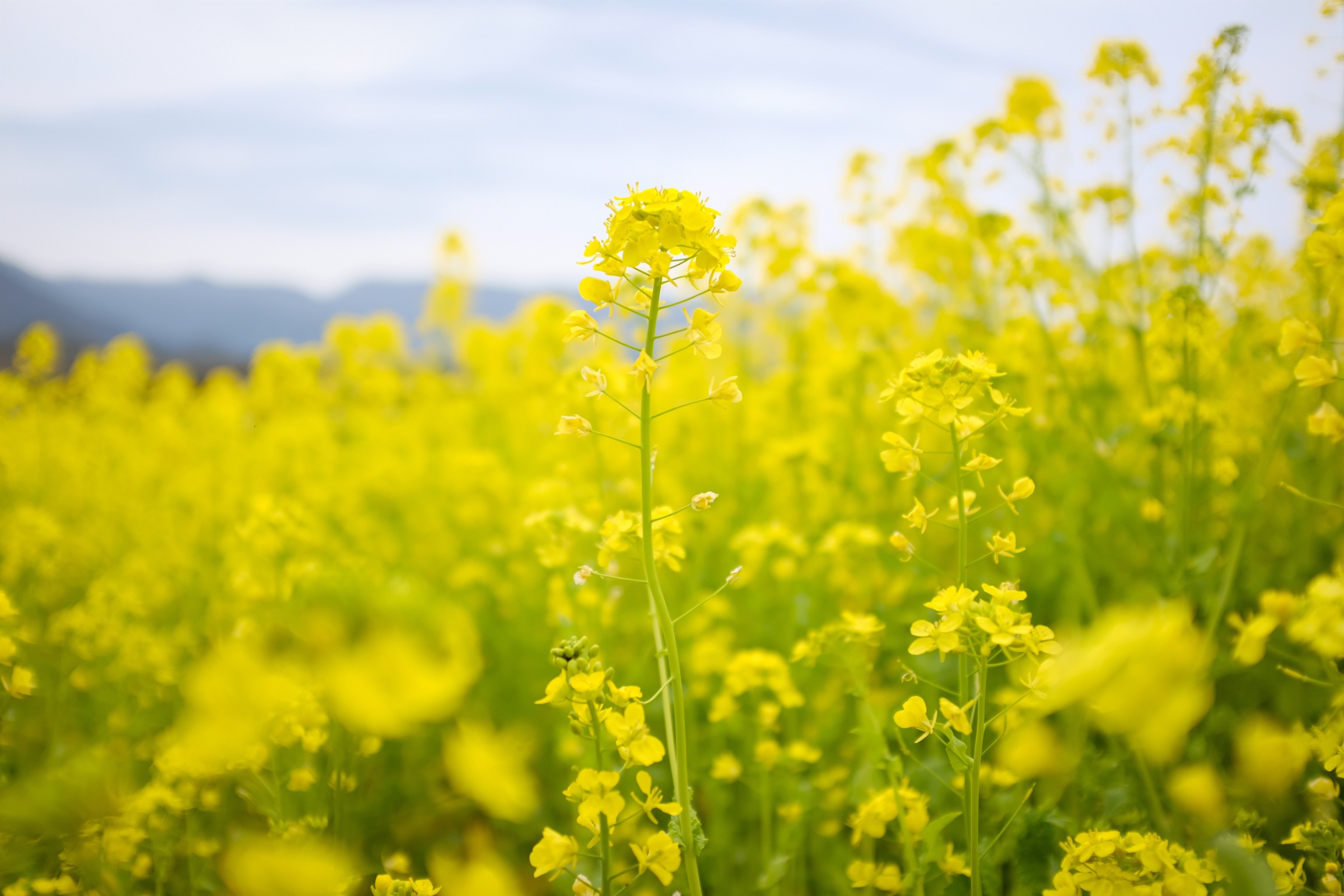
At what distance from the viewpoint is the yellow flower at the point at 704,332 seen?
123 centimetres

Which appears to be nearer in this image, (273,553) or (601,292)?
(601,292)

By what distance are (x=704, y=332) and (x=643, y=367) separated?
5.9 inches

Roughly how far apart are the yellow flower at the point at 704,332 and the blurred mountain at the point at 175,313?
7.37 meters

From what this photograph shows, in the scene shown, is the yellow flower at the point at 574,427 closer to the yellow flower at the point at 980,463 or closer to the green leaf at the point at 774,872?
the yellow flower at the point at 980,463

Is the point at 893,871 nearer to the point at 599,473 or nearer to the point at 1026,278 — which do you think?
the point at 599,473

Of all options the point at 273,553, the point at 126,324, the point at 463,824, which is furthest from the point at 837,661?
the point at 126,324

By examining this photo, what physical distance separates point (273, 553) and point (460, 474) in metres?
1.48

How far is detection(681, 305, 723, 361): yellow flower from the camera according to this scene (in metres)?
1.23

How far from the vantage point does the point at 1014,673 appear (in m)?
2.38

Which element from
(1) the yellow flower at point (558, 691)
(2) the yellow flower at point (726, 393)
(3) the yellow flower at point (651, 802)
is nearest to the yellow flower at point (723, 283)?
(2) the yellow flower at point (726, 393)

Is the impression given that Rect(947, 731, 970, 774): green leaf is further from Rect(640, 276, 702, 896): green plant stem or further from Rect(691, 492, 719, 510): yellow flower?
Rect(691, 492, 719, 510): yellow flower

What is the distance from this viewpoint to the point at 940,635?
115cm

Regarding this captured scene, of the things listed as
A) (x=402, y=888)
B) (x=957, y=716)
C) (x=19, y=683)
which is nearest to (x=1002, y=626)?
(x=957, y=716)

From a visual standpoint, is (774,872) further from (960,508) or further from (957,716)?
(960,508)
